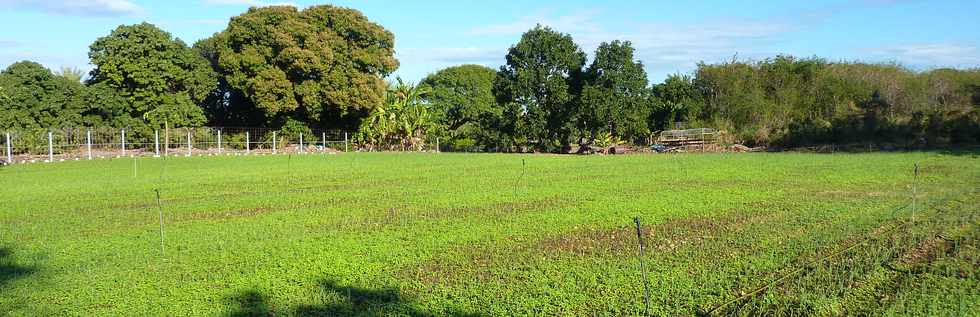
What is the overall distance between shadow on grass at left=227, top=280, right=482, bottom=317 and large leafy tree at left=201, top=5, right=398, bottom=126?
28.6 meters

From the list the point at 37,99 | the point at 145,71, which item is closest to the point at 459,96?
the point at 145,71

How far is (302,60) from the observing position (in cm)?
3281

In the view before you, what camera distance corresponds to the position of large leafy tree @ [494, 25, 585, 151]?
3256cm

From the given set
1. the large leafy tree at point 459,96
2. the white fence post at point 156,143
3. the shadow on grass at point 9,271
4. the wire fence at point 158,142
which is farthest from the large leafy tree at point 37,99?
the shadow on grass at point 9,271

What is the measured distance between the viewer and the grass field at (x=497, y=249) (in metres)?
5.54

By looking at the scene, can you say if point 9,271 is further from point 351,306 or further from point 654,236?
point 654,236

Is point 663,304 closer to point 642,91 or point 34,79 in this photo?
point 642,91

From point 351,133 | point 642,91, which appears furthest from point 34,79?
point 642,91

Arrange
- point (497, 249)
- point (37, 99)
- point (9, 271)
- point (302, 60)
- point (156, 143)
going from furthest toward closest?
1. point (302, 60)
2. point (156, 143)
3. point (37, 99)
4. point (497, 249)
5. point (9, 271)

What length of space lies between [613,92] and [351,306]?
2803 centimetres

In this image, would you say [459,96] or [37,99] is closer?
[37,99]

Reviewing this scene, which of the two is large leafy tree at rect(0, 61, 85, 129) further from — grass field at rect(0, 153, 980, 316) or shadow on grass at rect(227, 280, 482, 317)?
shadow on grass at rect(227, 280, 482, 317)

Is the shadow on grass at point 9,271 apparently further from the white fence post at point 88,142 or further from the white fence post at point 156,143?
the white fence post at point 156,143

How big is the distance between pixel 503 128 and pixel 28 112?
20965 mm
